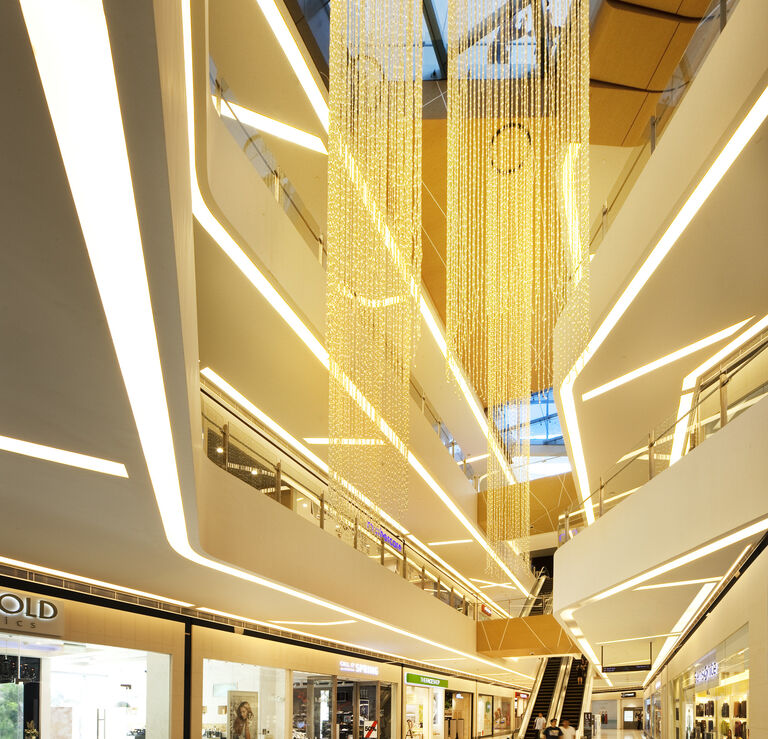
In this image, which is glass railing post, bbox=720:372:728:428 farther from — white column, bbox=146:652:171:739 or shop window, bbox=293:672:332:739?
shop window, bbox=293:672:332:739

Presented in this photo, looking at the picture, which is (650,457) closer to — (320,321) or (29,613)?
(320,321)

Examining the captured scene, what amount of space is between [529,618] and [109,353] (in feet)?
65.8

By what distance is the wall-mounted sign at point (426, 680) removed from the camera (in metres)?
21.7

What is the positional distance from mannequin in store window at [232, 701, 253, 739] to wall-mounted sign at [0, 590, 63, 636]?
4793 mm

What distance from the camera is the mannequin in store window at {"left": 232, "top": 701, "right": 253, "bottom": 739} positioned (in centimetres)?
1305

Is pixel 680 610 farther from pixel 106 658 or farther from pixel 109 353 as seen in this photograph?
pixel 109 353

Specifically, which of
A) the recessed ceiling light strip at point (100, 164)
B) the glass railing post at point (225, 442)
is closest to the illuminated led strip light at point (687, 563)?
the glass railing post at point (225, 442)

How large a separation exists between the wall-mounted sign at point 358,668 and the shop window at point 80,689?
22.3 feet

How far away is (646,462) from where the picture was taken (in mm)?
9492

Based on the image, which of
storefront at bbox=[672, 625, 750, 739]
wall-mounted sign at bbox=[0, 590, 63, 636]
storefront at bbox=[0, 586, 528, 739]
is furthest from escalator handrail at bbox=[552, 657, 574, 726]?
wall-mounted sign at bbox=[0, 590, 63, 636]

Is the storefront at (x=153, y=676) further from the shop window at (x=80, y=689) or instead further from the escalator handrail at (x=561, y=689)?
the escalator handrail at (x=561, y=689)

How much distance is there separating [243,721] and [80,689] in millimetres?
4039

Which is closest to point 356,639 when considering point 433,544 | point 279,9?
point 433,544

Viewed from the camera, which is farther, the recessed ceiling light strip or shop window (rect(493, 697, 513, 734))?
shop window (rect(493, 697, 513, 734))
